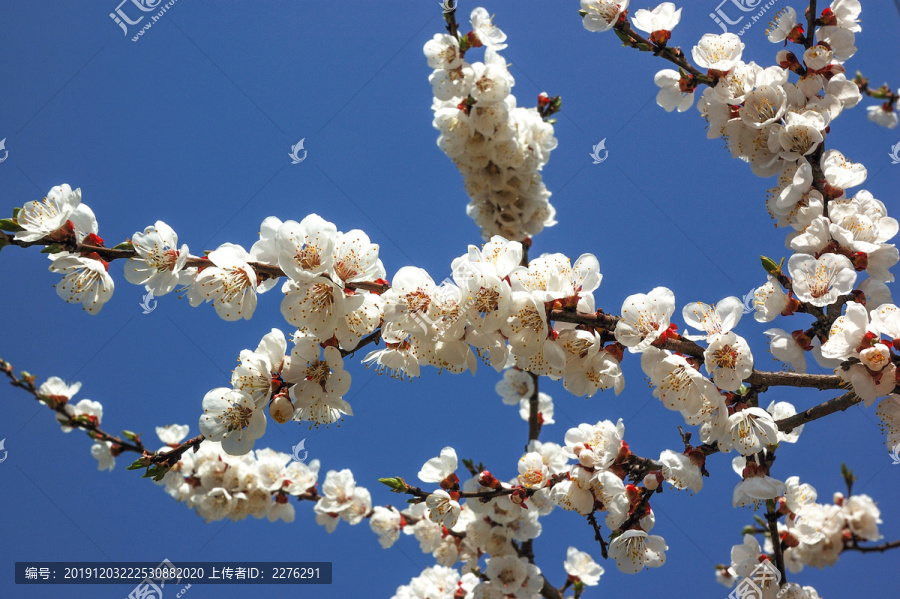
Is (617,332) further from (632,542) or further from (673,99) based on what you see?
(673,99)

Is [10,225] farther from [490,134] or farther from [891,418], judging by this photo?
[891,418]

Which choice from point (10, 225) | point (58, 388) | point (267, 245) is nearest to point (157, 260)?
point (267, 245)

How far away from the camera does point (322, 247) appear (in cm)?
197

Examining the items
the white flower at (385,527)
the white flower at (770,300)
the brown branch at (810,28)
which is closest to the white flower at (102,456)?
the white flower at (385,527)

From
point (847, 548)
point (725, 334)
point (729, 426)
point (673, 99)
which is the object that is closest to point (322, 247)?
point (725, 334)

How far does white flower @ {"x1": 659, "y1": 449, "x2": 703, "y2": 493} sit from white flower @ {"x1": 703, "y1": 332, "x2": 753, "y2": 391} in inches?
14.3

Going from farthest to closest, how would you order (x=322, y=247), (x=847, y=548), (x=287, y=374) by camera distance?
(x=847, y=548), (x=287, y=374), (x=322, y=247)

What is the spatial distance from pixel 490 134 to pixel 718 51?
5.24ft

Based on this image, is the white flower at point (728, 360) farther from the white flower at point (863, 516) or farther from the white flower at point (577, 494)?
the white flower at point (863, 516)

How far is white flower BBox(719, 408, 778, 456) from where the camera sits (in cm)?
201

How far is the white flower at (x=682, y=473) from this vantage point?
6.97 ft

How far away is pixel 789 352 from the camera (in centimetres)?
222

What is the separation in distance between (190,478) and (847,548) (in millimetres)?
4959
